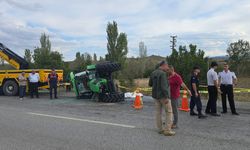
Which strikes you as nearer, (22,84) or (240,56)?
(22,84)

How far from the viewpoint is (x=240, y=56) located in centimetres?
6034

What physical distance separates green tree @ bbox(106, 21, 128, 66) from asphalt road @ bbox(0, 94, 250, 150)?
149 ft

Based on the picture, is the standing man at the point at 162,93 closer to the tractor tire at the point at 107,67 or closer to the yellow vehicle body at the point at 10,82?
the tractor tire at the point at 107,67

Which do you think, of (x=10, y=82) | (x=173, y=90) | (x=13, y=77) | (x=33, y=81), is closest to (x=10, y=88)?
(x=10, y=82)

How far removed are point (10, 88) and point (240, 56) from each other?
4660cm

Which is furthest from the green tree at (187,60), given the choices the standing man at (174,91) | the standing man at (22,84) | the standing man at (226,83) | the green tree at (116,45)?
the green tree at (116,45)

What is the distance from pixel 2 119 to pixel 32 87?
797 centimetres

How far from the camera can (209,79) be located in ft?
39.8

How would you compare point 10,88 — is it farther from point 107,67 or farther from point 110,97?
point 110,97

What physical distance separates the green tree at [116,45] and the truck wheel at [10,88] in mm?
37365

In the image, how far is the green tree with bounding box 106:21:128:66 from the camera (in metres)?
58.7

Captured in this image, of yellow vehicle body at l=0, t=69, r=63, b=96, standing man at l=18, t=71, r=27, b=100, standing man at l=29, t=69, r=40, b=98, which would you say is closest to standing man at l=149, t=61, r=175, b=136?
standing man at l=29, t=69, r=40, b=98

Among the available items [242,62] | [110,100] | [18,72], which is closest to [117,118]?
[110,100]

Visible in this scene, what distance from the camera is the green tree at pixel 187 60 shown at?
25328mm
